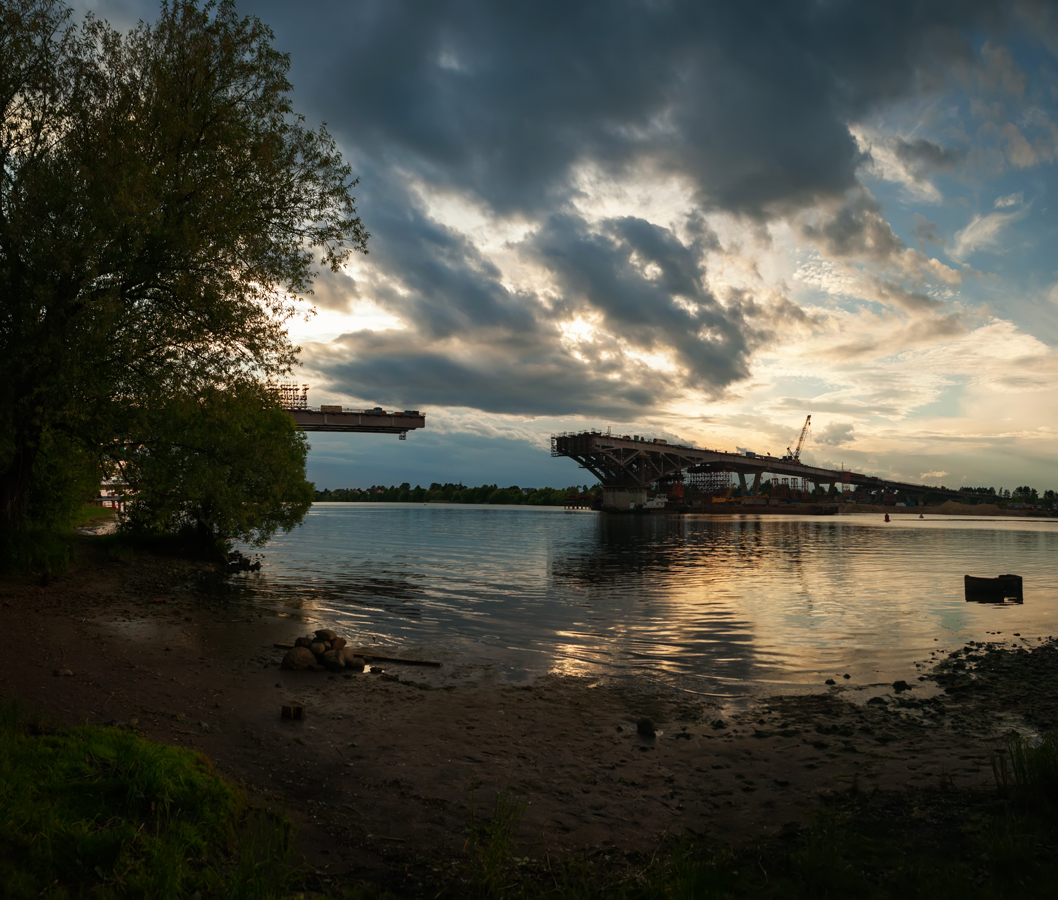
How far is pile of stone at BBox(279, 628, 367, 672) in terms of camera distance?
1415 cm

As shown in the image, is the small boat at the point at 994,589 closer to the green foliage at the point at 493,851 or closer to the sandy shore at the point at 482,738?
the sandy shore at the point at 482,738

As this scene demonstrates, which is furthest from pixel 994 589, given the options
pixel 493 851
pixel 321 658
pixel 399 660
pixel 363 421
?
pixel 363 421

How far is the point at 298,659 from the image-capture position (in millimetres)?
14148

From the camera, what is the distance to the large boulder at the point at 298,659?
14.0m

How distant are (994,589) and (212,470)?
32.6 m

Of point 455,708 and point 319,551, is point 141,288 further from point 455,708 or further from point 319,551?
point 319,551

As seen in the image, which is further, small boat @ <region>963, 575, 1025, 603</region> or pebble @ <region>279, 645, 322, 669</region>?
small boat @ <region>963, 575, 1025, 603</region>

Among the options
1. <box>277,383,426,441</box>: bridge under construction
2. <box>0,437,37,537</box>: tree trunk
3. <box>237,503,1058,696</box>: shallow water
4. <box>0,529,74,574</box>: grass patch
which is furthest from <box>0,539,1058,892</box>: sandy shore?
<box>277,383,426,441</box>: bridge under construction

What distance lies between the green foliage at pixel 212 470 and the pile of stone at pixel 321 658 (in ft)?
28.2

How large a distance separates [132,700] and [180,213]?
13.4 metres

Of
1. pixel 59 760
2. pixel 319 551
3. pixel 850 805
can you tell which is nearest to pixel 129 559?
pixel 319 551

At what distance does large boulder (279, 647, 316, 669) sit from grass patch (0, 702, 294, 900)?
7.00m

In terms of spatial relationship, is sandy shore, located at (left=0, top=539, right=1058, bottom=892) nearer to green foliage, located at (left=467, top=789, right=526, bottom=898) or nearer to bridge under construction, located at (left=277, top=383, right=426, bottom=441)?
green foliage, located at (left=467, top=789, right=526, bottom=898)

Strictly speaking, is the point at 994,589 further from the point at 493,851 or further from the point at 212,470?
the point at 212,470
